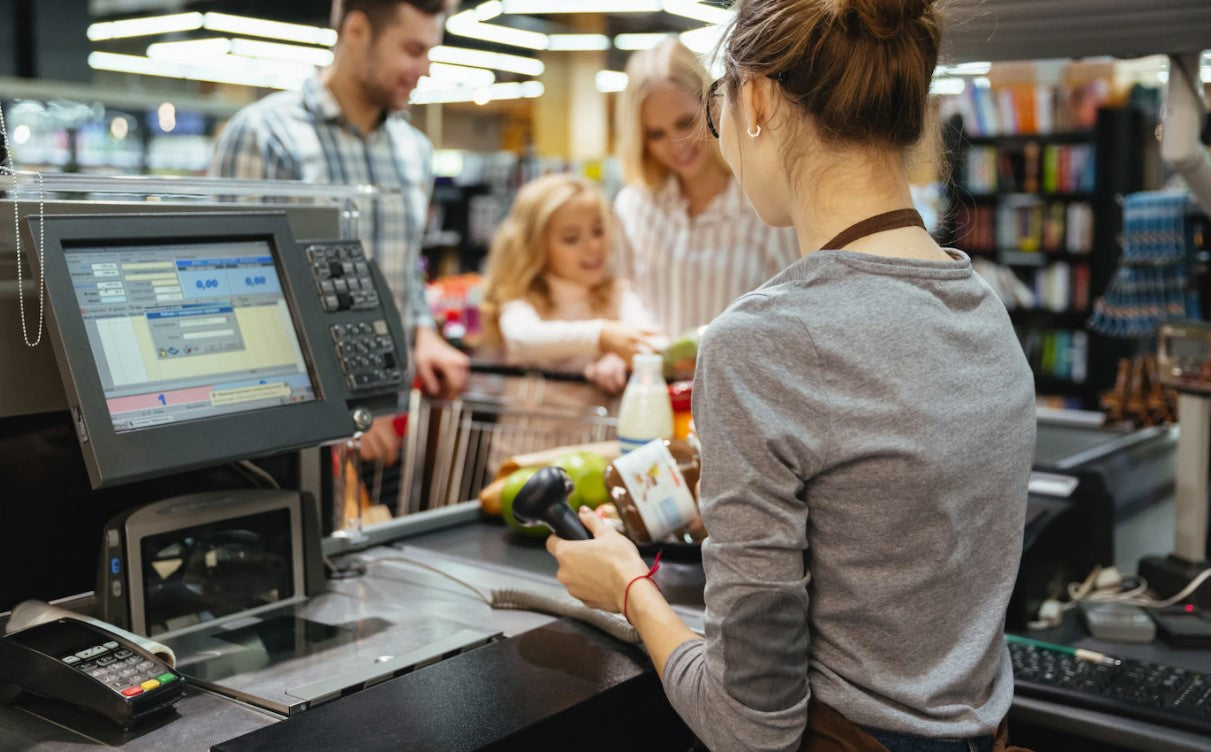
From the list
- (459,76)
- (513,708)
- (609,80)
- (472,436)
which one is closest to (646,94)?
(472,436)

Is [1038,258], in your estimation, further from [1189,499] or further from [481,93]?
[481,93]

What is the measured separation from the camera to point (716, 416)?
964 mm

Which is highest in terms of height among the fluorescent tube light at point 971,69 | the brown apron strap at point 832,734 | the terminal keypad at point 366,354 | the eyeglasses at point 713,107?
the fluorescent tube light at point 971,69

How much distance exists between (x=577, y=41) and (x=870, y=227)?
9194mm

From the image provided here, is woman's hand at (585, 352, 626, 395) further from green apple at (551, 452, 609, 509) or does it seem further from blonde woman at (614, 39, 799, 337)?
green apple at (551, 452, 609, 509)

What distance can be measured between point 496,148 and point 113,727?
1429cm

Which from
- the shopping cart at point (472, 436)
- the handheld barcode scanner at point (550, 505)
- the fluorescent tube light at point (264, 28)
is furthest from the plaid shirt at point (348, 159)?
the fluorescent tube light at point (264, 28)

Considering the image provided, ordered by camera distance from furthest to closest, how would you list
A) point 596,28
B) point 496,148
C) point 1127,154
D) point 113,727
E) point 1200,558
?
point 496,148 < point 596,28 < point 1127,154 < point 1200,558 < point 113,727

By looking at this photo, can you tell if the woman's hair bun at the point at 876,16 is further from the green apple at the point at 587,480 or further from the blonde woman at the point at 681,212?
the blonde woman at the point at 681,212

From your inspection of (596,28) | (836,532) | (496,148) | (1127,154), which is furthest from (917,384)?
(496,148)

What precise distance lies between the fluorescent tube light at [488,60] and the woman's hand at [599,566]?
30.3ft

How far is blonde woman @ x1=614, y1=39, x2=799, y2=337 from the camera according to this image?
9.53ft

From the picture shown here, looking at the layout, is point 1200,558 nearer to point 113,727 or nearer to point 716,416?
point 716,416

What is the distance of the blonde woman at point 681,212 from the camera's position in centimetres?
290
